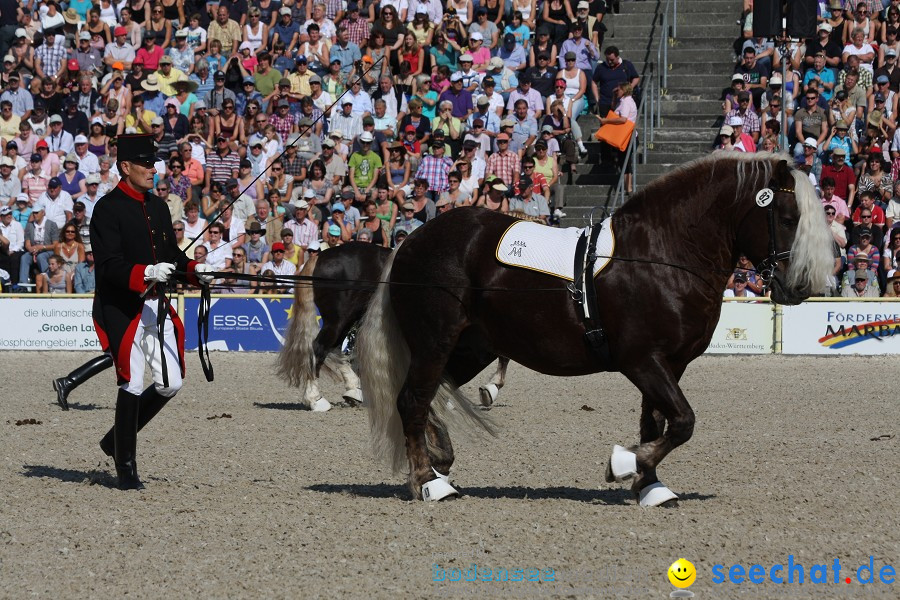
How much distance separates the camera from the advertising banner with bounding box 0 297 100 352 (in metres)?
18.2

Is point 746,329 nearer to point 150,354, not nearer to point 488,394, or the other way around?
point 488,394

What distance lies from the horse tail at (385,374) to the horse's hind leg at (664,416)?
1447mm

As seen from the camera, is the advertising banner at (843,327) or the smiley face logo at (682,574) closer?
the smiley face logo at (682,574)

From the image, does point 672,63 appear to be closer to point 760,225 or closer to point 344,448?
point 344,448

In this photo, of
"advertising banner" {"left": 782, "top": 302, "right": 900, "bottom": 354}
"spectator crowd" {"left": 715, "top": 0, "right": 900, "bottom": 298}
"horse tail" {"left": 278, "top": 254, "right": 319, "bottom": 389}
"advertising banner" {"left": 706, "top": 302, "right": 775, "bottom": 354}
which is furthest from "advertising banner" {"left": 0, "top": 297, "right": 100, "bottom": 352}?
"advertising banner" {"left": 782, "top": 302, "right": 900, "bottom": 354}

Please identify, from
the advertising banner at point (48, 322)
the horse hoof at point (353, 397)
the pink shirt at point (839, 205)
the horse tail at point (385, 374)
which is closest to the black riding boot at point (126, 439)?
the horse tail at point (385, 374)

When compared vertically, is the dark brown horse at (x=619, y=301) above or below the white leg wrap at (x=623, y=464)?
above

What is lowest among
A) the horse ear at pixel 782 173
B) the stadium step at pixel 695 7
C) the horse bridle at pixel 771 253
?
the horse bridle at pixel 771 253

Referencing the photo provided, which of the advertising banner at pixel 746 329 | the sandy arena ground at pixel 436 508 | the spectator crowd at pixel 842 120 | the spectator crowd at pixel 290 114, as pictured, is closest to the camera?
the sandy arena ground at pixel 436 508

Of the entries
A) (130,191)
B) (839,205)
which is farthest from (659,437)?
(839,205)

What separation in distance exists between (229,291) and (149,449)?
940 centimetres

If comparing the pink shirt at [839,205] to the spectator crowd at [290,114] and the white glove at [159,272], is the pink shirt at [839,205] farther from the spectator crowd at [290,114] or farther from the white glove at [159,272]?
the white glove at [159,272]

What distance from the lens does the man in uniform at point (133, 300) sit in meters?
7.55

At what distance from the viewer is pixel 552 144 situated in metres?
19.7
